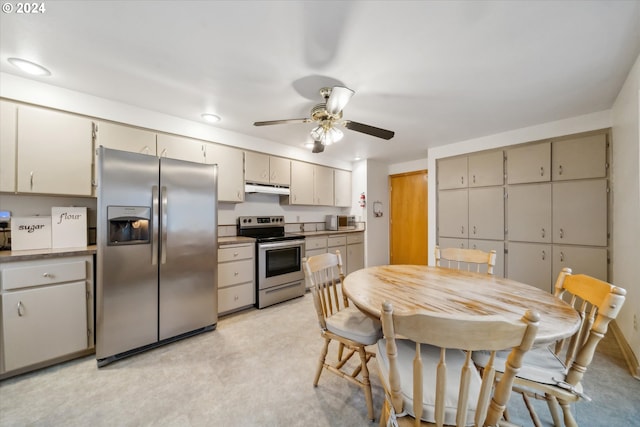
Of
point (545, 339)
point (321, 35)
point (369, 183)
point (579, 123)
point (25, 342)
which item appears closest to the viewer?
point (545, 339)

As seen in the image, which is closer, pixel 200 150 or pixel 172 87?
pixel 172 87

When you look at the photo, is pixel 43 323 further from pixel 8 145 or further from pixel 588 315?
pixel 588 315

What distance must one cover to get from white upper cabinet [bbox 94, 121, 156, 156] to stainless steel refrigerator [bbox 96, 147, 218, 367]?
565 mm

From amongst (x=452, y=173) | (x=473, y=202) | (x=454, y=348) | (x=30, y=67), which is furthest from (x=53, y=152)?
(x=473, y=202)

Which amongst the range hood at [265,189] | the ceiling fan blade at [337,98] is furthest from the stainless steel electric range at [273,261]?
the ceiling fan blade at [337,98]

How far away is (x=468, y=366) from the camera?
0.79 m

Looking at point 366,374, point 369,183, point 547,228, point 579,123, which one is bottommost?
point 366,374

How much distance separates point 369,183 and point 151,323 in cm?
413

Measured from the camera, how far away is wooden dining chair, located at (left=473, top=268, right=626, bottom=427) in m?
0.94

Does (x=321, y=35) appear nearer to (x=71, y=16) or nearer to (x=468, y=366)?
(x=71, y=16)

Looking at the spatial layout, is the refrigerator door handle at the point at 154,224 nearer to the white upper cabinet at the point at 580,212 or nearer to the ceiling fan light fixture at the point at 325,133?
the ceiling fan light fixture at the point at 325,133

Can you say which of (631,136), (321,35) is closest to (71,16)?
(321,35)

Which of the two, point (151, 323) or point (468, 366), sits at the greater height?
point (468, 366)

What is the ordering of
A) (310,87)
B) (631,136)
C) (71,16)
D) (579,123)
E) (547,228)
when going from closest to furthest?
(71,16) → (631,136) → (310,87) → (579,123) → (547,228)
